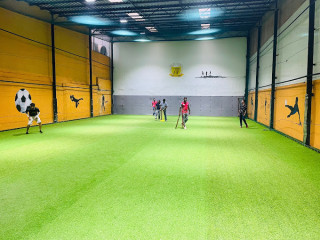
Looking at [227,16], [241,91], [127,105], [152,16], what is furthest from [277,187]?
[127,105]

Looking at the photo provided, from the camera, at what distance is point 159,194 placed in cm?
468

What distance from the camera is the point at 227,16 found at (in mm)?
18391

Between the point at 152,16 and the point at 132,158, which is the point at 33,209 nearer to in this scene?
the point at 132,158

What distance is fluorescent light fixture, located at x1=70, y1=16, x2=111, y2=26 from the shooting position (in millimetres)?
18453

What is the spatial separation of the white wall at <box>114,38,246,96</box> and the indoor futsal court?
0.11 metres

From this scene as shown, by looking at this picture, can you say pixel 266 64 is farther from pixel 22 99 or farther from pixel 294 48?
pixel 22 99

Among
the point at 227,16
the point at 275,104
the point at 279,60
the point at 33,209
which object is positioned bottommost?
the point at 33,209

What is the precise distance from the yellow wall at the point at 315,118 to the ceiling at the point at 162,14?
7.63m

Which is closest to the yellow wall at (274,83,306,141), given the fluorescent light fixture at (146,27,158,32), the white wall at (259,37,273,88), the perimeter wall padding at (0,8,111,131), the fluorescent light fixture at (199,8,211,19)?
the white wall at (259,37,273,88)

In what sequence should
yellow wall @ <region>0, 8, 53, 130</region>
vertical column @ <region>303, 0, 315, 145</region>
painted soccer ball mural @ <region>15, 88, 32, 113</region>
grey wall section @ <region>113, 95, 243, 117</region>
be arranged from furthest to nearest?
grey wall section @ <region>113, 95, 243, 117</region> → painted soccer ball mural @ <region>15, 88, 32, 113</region> → yellow wall @ <region>0, 8, 53, 130</region> → vertical column @ <region>303, 0, 315, 145</region>

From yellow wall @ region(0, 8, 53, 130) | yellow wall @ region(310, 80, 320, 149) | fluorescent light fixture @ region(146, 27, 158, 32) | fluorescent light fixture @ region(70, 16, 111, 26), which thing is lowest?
yellow wall @ region(310, 80, 320, 149)

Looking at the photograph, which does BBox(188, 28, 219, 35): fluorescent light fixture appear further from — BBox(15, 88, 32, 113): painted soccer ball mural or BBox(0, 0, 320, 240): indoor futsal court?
BBox(15, 88, 32, 113): painted soccer ball mural

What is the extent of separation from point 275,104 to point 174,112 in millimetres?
13941

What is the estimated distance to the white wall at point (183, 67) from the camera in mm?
25625
